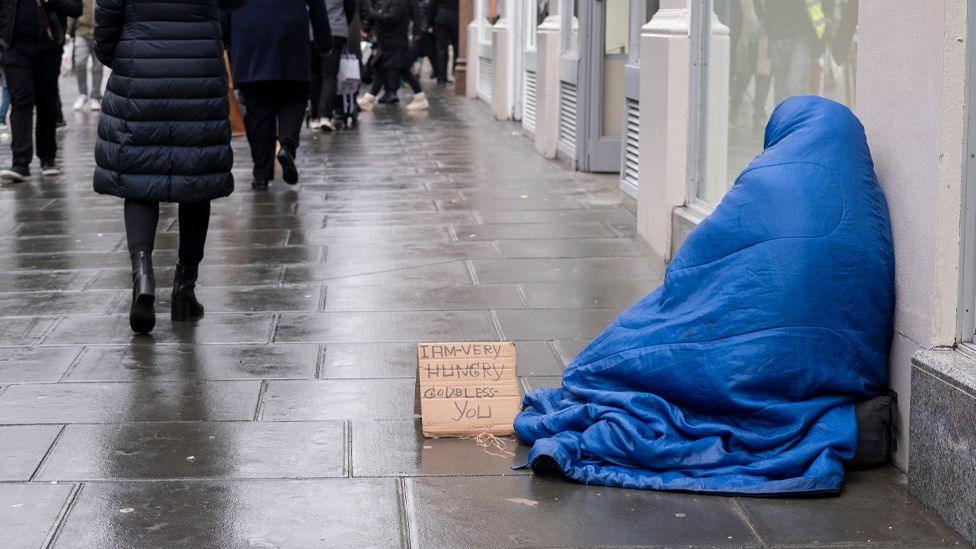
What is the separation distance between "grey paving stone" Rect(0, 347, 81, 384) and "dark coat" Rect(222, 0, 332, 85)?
4.82 m

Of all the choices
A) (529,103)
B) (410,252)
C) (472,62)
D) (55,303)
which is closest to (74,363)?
(55,303)

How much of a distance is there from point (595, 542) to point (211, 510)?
42.7 inches

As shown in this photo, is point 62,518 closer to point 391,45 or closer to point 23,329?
point 23,329

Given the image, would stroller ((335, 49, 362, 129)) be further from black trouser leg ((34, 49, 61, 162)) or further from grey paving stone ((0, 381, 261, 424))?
grey paving stone ((0, 381, 261, 424))

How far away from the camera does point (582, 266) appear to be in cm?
763

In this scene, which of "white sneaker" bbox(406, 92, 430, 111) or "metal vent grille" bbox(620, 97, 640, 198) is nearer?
"metal vent grille" bbox(620, 97, 640, 198)

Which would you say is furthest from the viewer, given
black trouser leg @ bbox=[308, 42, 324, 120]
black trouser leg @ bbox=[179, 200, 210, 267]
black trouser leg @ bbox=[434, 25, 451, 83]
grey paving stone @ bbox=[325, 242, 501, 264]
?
black trouser leg @ bbox=[434, 25, 451, 83]

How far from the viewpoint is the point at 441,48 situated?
2569 cm

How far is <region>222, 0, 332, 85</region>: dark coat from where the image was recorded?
33.7 ft

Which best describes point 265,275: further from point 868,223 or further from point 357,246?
point 868,223

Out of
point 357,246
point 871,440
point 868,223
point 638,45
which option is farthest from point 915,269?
point 638,45

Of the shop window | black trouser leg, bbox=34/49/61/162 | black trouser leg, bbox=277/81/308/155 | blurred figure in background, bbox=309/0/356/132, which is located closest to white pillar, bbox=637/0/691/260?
the shop window

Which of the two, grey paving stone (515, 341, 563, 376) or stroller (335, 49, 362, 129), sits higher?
stroller (335, 49, 362, 129)

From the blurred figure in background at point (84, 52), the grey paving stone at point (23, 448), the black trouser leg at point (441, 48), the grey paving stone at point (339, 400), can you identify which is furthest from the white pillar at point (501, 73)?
the grey paving stone at point (23, 448)
